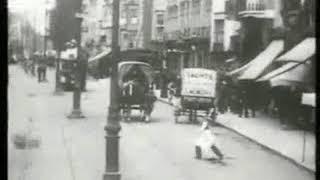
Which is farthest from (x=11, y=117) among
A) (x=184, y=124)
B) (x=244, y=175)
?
(x=184, y=124)

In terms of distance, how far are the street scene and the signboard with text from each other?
31mm

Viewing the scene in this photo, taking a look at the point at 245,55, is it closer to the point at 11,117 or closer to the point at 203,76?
the point at 203,76

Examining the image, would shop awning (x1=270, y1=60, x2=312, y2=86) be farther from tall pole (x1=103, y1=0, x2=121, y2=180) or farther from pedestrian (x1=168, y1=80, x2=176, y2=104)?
pedestrian (x1=168, y1=80, x2=176, y2=104)

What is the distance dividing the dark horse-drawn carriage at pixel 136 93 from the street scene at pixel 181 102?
31 mm

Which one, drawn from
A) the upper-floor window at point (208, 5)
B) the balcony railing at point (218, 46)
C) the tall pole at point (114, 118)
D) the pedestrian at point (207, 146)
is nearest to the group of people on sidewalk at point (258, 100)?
the balcony railing at point (218, 46)

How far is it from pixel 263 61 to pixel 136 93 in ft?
14.1

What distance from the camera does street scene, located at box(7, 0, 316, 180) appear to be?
38.2ft

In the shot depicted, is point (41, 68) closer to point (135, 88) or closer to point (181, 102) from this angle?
point (135, 88)

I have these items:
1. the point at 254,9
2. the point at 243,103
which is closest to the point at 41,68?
the point at 243,103

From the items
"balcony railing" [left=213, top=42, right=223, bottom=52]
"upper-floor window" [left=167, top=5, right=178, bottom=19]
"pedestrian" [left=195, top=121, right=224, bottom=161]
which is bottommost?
"pedestrian" [left=195, top=121, right=224, bottom=161]

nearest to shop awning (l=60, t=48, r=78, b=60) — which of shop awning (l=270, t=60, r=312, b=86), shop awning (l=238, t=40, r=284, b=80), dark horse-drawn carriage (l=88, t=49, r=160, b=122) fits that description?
dark horse-drawn carriage (l=88, t=49, r=160, b=122)

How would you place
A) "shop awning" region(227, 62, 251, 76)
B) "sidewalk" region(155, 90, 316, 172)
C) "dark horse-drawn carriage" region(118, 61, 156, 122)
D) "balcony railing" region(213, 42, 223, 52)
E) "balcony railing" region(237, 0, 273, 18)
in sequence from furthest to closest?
"balcony railing" region(237, 0, 273, 18) → "dark horse-drawn carriage" region(118, 61, 156, 122) → "balcony railing" region(213, 42, 223, 52) → "shop awning" region(227, 62, 251, 76) → "sidewalk" region(155, 90, 316, 172)

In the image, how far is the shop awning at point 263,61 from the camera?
55.4 ft
